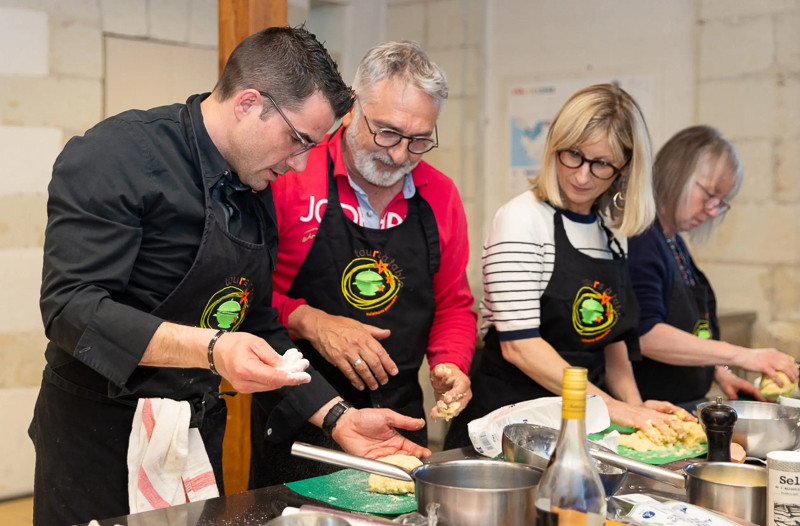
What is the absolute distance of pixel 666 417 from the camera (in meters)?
2.19

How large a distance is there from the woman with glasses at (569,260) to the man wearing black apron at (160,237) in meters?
0.72

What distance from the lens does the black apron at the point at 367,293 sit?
7.39 ft

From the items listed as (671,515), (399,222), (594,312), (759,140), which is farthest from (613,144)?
(759,140)

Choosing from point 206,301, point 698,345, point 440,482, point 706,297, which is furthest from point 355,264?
point 706,297

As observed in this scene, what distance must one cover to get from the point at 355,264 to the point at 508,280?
0.41 meters

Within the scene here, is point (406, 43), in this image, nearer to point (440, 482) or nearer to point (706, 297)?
point (440, 482)

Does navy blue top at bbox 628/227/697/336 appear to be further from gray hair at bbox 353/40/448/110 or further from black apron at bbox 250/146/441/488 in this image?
gray hair at bbox 353/40/448/110

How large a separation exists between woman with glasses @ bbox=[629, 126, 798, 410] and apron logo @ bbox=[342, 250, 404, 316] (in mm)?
873

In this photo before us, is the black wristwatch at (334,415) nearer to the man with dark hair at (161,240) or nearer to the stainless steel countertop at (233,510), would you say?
the man with dark hair at (161,240)

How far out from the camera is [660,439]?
2.12 metres

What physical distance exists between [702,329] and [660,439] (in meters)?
0.93

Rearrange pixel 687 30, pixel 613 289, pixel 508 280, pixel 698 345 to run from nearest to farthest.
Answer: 1. pixel 508 280
2. pixel 613 289
3. pixel 698 345
4. pixel 687 30

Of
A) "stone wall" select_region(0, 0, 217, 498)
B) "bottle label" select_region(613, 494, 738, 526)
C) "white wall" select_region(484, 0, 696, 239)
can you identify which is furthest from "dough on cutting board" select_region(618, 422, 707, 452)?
"stone wall" select_region(0, 0, 217, 498)

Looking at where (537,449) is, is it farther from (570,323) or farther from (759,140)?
(759,140)
